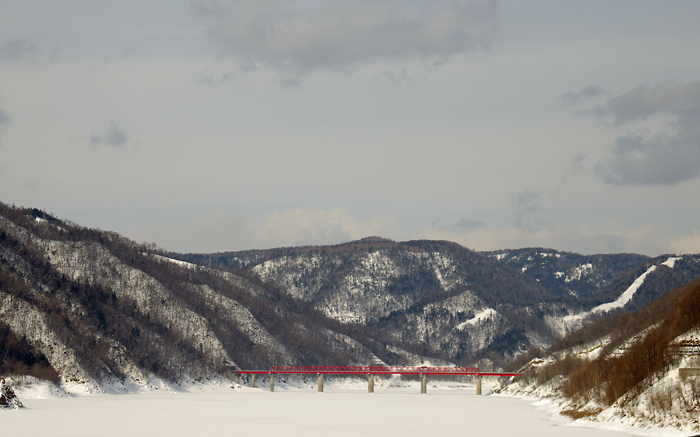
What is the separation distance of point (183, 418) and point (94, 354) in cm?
10493

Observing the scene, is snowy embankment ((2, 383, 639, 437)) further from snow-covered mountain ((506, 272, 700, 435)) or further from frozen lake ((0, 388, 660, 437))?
snow-covered mountain ((506, 272, 700, 435))

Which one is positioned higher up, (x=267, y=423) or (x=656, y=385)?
(x=656, y=385)

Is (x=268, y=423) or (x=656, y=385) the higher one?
(x=656, y=385)

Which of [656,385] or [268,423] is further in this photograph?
[268,423]

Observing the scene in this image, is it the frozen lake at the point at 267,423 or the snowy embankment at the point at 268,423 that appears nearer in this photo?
the frozen lake at the point at 267,423

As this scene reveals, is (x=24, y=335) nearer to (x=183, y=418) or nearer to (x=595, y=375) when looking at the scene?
(x=183, y=418)

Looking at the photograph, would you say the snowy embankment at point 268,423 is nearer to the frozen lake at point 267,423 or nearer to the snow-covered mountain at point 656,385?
the frozen lake at point 267,423

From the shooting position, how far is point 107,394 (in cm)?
17875

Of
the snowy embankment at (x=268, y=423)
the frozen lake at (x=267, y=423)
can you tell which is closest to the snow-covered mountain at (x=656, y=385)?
the frozen lake at (x=267, y=423)

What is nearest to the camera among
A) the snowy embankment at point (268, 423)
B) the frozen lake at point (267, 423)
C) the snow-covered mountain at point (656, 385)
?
the snow-covered mountain at point (656, 385)

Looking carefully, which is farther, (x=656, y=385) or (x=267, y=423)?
(x=267, y=423)

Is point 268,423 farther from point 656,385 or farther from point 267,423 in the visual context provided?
point 656,385

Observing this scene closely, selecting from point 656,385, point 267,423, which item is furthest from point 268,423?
point 656,385

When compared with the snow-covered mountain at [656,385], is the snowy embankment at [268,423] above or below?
below
